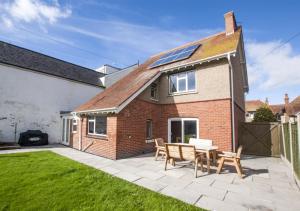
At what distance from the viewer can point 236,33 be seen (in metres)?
12.3

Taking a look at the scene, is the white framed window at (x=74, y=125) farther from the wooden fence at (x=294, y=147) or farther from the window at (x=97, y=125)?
the wooden fence at (x=294, y=147)

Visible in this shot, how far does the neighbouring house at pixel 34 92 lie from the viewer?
1426 cm

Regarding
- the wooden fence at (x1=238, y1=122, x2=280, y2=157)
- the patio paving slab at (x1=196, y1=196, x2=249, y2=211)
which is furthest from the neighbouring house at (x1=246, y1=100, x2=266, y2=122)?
the patio paving slab at (x1=196, y1=196, x2=249, y2=211)

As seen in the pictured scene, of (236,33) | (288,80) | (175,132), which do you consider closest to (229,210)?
(175,132)

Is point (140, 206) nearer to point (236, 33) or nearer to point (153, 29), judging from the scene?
point (153, 29)

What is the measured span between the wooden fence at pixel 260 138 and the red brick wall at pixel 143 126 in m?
2.94

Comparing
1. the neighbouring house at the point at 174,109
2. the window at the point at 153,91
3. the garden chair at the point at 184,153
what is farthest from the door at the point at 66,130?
the garden chair at the point at 184,153

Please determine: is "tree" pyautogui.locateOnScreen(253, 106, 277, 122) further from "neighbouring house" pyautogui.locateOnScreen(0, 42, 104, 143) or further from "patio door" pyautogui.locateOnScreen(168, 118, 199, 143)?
"neighbouring house" pyautogui.locateOnScreen(0, 42, 104, 143)

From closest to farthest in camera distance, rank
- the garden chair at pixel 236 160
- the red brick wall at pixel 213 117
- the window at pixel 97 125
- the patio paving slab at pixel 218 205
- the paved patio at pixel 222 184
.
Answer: the patio paving slab at pixel 218 205 → the paved patio at pixel 222 184 → the garden chair at pixel 236 160 → the red brick wall at pixel 213 117 → the window at pixel 97 125

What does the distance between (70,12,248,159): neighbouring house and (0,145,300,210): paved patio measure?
213 centimetres

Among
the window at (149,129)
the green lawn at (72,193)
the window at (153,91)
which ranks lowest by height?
the green lawn at (72,193)

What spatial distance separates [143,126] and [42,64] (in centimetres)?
1282

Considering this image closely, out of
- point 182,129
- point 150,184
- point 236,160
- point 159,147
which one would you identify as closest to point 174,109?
point 182,129

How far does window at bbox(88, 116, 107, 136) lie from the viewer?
35.7 ft
